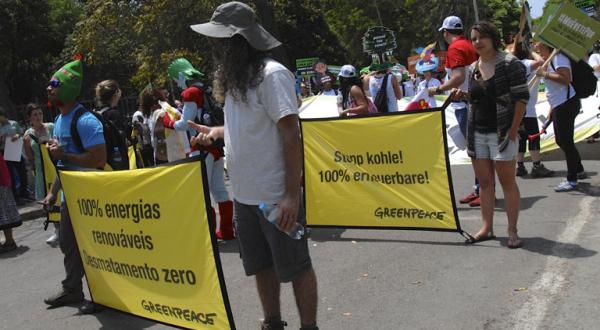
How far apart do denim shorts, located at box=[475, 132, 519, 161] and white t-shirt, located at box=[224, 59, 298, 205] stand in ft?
8.49

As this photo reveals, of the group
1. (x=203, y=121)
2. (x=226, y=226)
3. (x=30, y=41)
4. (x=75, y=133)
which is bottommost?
(x=226, y=226)

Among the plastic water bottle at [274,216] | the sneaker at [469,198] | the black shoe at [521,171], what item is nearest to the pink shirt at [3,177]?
the sneaker at [469,198]

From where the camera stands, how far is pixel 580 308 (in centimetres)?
399

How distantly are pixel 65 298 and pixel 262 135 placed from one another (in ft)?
9.22

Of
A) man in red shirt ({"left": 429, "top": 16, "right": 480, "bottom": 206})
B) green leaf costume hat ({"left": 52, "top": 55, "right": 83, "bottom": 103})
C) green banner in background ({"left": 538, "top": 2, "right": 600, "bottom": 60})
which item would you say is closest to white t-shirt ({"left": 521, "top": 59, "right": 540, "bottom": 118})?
green banner in background ({"left": 538, "top": 2, "right": 600, "bottom": 60})

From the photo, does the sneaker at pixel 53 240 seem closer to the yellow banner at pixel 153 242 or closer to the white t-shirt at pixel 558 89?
the yellow banner at pixel 153 242

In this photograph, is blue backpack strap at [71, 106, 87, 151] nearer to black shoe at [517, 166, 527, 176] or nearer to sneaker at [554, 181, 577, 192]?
sneaker at [554, 181, 577, 192]

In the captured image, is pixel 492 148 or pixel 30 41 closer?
pixel 492 148

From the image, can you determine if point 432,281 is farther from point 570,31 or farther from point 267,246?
point 570,31

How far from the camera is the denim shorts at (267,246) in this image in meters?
3.38

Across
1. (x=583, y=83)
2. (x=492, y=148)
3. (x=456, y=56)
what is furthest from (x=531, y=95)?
(x=492, y=148)

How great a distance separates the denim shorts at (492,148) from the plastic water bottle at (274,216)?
101 inches

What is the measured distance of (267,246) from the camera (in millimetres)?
3572

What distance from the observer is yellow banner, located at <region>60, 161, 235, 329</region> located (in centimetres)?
351
